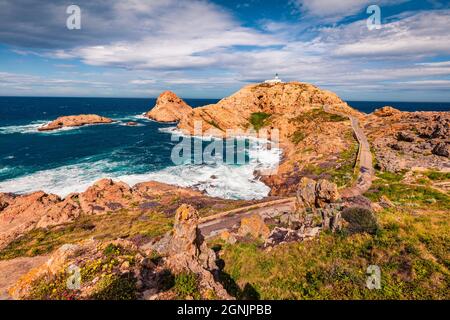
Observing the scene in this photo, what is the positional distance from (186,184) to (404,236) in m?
42.6

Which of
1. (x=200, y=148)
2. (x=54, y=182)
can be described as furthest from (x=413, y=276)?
(x=200, y=148)

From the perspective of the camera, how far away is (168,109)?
491 feet

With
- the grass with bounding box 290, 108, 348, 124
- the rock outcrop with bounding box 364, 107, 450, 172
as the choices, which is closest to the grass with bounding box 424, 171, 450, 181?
the rock outcrop with bounding box 364, 107, 450, 172

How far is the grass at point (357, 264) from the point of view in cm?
1322

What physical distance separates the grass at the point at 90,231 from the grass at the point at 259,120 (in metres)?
85.6

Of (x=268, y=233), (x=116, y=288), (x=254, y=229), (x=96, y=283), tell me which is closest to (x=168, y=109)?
(x=254, y=229)

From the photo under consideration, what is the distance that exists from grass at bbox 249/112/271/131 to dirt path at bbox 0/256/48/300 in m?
97.4

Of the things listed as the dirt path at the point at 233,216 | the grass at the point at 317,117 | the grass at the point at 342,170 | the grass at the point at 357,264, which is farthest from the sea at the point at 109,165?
the grass at the point at 357,264

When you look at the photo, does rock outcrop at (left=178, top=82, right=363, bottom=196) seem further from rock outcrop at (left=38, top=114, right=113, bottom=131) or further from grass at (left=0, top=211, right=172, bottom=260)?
rock outcrop at (left=38, top=114, right=113, bottom=131)

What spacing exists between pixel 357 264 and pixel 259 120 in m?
106

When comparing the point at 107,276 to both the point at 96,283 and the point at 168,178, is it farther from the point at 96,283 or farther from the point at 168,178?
the point at 168,178

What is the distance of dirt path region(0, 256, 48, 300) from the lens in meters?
19.4

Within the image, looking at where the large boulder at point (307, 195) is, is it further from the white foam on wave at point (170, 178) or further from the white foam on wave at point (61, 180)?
the white foam on wave at point (61, 180)

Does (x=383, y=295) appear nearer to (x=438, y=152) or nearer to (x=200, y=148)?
(x=438, y=152)
